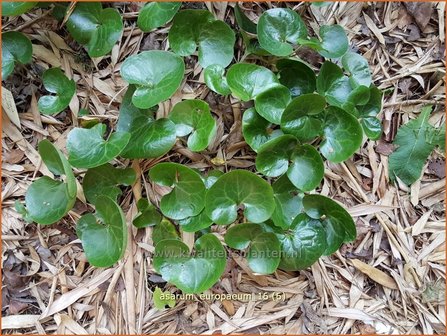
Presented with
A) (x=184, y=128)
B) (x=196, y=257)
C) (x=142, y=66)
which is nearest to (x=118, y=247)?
(x=196, y=257)

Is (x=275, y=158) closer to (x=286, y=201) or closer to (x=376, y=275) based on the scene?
(x=286, y=201)

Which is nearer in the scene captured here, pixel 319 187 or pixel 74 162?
pixel 74 162

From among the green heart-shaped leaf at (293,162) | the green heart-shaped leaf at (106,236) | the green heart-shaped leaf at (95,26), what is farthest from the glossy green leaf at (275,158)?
the green heart-shaped leaf at (95,26)

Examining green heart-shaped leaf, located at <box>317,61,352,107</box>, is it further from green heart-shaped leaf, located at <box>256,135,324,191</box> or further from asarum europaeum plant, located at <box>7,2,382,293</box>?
green heart-shaped leaf, located at <box>256,135,324,191</box>

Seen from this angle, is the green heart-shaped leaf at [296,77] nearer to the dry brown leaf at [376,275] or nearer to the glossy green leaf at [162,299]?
the dry brown leaf at [376,275]

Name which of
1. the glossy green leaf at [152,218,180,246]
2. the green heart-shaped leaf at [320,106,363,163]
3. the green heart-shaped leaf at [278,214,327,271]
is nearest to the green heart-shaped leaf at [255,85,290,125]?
the green heart-shaped leaf at [320,106,363,163]

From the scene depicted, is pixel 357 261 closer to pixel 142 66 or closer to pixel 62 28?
pixel 142 66

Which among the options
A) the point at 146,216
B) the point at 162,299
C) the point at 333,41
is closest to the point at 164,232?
the point at 146,216
